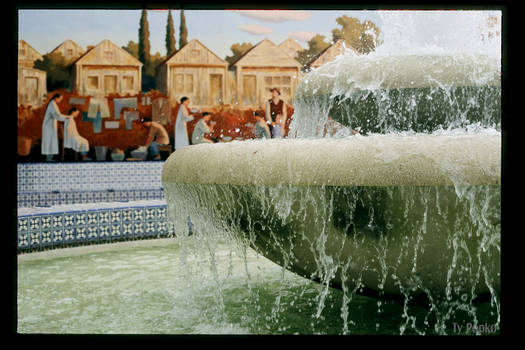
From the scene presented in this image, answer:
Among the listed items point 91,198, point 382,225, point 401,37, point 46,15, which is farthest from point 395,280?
point 46,15

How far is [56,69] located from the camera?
12148 mm

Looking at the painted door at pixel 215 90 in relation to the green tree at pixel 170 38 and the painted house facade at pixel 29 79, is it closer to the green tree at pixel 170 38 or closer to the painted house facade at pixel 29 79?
the green tree at pixel 170 38

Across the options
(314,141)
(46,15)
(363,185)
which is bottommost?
(363,185)

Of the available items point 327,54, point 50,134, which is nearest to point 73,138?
point 50,134

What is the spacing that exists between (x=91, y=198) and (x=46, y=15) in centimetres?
681

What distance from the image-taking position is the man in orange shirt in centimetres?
1135

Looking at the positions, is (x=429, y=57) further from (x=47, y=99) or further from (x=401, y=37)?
(x=47, y=99)

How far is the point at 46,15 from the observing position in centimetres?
1241

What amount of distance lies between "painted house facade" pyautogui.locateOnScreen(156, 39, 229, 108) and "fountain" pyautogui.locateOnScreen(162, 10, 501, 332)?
11.2 meters

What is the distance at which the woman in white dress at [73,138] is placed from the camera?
10.7 meters

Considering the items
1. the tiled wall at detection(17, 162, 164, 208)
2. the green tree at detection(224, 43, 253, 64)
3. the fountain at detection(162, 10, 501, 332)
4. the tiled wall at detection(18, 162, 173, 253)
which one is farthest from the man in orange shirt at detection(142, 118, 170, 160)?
the fountain at detection(162, 10, 501, 332)

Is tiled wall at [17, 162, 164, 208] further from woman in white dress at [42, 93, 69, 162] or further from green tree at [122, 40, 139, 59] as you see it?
green tree at [122, 40, 139, 59]

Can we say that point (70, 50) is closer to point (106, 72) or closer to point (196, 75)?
point (106, 72)

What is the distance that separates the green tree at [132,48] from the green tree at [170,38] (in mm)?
878
